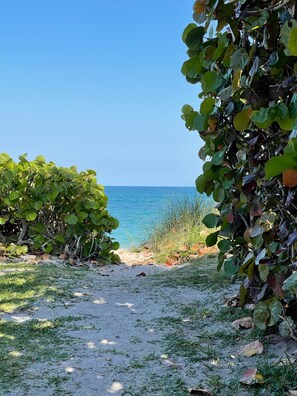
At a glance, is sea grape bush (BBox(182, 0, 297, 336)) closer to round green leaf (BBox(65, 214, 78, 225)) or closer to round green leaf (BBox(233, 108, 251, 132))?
round green leaf (BBox(233, 108, 251, 132))

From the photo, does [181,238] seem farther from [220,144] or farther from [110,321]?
[220,144]

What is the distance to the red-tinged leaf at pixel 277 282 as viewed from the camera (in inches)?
65.9

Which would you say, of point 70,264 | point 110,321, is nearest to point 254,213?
point 110,321

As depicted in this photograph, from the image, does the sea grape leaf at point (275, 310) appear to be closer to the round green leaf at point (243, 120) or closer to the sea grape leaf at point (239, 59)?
the round green leaf at point (243, 120)

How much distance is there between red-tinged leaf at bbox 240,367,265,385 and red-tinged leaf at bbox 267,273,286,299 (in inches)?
12.4

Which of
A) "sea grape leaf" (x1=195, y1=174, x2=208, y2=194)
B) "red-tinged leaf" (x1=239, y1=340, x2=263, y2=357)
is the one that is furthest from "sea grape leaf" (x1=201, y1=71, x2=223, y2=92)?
"red-tinged leaf" (x1=239, y1=340, x2=263, y2=357)

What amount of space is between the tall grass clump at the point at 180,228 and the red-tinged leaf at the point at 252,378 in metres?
4.96

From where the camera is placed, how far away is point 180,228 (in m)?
8.16

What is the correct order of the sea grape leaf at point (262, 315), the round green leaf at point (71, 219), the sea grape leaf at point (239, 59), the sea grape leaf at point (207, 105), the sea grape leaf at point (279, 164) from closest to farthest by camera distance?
the sea grape leaf at point (279, 164), the sea grape leaf at point (239, 59), the sea grape leaf at point (262, 315), the sea grape leaf at point (207, 105), the round green leaf at point (71, 219)

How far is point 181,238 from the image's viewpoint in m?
7.43

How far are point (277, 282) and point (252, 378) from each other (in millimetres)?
397

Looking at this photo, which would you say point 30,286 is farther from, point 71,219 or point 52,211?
point 52,211

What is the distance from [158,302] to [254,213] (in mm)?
1307

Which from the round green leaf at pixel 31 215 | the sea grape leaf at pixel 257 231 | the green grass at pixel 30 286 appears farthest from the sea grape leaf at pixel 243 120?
the round green leaf at pixel 31 215
